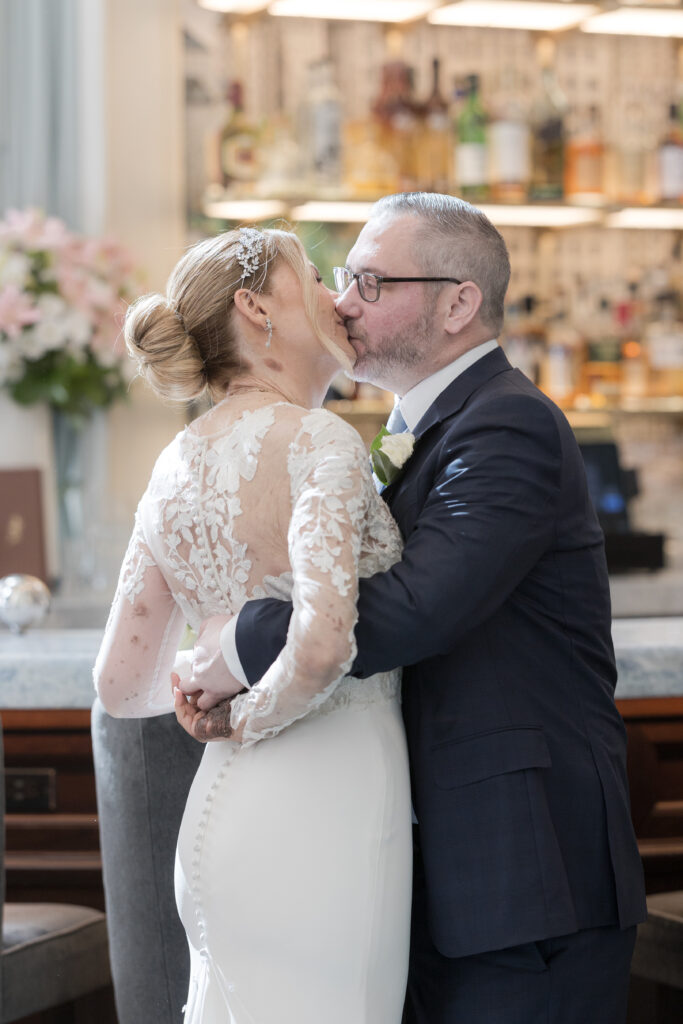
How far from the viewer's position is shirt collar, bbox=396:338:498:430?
150 centimetres

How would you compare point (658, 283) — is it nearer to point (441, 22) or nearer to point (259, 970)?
point (441, 22)

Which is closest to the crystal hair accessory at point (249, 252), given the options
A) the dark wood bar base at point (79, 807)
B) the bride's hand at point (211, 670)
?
the bride's hand at point (211, 670)

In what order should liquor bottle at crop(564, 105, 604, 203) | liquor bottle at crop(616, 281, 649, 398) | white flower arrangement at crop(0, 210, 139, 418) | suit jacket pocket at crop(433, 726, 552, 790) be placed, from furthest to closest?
liquor bottle at crop(616, 281, 649, 398), liquor bottle at crop(564, 105, 604, 203), white flower arrangement at crop(0, 210, 139, 418), suit jacket pocket at crop(433, 726, 552, 790)

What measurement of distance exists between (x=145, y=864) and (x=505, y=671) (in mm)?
598

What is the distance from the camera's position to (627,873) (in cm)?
136

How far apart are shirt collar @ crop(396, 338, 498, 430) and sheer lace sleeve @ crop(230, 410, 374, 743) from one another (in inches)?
9.7

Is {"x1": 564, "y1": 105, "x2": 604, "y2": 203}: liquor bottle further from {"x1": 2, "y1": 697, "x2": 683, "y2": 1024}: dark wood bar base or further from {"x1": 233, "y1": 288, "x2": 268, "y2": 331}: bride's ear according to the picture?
{"x1": 233, "y1": 288, "x2": 268, "y2": 331}: bride's ear

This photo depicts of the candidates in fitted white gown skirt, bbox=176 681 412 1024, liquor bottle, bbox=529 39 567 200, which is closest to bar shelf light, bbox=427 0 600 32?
liquor bottle, bbox=529 39 567 200

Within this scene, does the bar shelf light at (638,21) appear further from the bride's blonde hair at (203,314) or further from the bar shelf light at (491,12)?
the bride's blonde hair at (203,314)

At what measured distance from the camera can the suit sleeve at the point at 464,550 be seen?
125 centimetres

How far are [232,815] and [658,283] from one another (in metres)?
3.07

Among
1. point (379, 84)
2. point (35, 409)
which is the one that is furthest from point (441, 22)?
point (35, 409)

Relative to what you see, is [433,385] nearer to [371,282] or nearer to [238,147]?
[371,282]

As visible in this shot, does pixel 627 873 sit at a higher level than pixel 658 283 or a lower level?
lower
